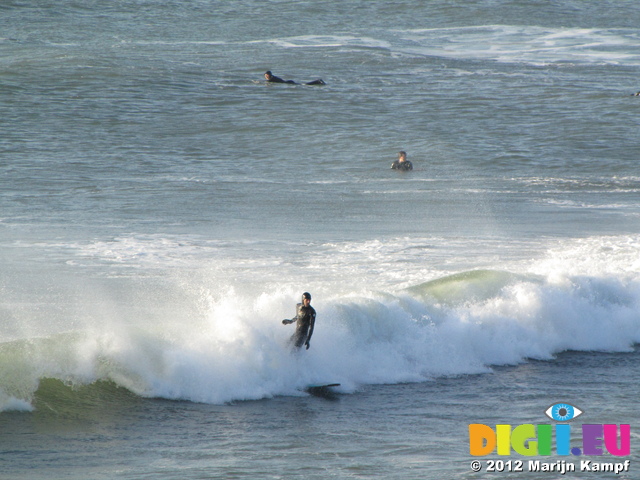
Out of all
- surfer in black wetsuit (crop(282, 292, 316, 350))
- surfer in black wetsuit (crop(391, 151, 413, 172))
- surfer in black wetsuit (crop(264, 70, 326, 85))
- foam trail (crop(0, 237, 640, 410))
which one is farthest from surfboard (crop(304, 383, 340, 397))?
surfer in black wetsuit (crop(264, 70, 326, 85))

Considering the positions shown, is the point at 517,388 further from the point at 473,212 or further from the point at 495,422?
the point at 473,212

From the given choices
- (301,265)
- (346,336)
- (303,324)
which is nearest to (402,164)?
(301,265)

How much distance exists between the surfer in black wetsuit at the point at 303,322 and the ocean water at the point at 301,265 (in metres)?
0.26

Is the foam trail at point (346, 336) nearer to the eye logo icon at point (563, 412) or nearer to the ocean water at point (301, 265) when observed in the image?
the ocean water at point (301, 265)

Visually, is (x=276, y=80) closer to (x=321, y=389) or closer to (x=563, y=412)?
(x=321, y=389)

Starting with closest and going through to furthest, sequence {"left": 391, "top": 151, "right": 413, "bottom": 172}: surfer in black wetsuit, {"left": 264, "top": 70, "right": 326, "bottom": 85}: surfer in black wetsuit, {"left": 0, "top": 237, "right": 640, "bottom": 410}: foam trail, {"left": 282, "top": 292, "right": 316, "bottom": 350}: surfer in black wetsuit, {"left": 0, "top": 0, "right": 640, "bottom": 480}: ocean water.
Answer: {"left": 0, "top": 0, "right": 640, "bottom": 480}: ocean water < {"left": 0, "top": 237, "right": 640, "bottom": 410}: foam trail < {"left": 282, "top": 292, "right": 316, "bottom": 350}: surfer in black wetsuit < {"left": 391, "top": 151, "right": 413, "bottom": 172}: surfer in black wetsuit < {"left": 264, "top": 70, "right": 326, "bottom": 85}: surfer in black wetsuit

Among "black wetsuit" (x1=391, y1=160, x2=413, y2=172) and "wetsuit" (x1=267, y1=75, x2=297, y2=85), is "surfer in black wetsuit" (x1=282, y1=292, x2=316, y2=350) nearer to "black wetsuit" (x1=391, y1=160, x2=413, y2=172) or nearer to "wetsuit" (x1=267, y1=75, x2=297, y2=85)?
"black wetsuit" (x1=391, y1=160, x2=413, y2=172)

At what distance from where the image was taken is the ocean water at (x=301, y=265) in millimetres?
11383

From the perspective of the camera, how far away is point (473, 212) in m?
23.7

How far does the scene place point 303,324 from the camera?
1318 centimetres

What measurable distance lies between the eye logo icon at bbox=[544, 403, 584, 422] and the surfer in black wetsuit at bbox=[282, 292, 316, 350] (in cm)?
342

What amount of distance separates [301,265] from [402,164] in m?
12.6

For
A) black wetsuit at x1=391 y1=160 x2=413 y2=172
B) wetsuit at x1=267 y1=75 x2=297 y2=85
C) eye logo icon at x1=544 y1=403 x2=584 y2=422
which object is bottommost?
eye logo icon at x1=544 y1=403 x2=584 y2=422

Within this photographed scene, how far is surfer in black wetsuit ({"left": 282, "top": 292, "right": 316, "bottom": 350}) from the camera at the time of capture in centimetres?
1291
